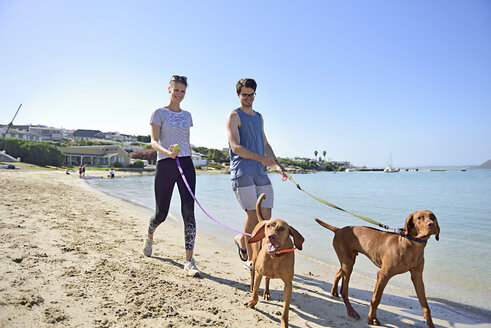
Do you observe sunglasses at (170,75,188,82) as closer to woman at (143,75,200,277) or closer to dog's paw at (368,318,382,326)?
woman at (143,75,200,277)

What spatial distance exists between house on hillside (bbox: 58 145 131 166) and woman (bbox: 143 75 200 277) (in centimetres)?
5732

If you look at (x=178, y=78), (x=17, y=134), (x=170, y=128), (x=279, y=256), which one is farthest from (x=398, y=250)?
(x=17, y=134)

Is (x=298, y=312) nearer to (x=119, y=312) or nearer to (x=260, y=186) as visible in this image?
(x=260, y=186)

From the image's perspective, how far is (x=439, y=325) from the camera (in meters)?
2.92

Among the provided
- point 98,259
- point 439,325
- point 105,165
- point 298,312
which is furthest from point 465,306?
point 105,165

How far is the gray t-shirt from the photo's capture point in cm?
390

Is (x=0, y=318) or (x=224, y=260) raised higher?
(x=0, y=318)

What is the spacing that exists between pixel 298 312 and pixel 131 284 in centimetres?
188

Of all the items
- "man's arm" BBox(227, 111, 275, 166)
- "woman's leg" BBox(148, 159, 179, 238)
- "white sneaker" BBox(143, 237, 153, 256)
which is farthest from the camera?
"white sneaker" BBox(143, 237, 153, 256)

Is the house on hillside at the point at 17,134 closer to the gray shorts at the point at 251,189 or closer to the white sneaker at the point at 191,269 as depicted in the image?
the white sneaker at the point at 191,269

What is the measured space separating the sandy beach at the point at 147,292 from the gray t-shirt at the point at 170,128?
162cm

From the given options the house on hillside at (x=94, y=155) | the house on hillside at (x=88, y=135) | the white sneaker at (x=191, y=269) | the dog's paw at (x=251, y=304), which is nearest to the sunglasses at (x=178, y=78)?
the white sneaker at (x=191, y=269)

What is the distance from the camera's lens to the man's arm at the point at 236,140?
3.28 meters

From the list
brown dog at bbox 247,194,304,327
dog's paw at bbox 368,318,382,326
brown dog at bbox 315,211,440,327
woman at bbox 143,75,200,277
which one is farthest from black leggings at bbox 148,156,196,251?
dog's paw at bbox 368,318,382,326
